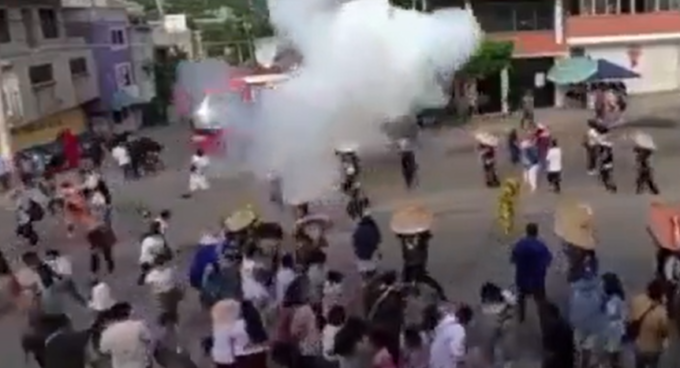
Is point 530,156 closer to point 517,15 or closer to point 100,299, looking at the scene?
point 100,299

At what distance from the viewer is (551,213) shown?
766 inches

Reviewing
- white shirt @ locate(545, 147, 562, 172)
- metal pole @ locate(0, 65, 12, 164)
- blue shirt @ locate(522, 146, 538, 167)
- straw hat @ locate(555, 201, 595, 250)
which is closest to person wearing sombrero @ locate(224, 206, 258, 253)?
straw hat @ locate(555, 201, 595, 250)

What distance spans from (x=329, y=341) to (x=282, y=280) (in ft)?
6.23

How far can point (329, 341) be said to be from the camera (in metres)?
9.62

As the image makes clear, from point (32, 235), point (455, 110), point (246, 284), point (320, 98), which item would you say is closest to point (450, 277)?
point (246, 284)

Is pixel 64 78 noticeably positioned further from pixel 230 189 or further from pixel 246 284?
pixel 246 284

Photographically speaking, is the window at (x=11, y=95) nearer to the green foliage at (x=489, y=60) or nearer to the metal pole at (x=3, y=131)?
the metal pole at (x=3, y=131)

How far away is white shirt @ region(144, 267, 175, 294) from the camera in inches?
482

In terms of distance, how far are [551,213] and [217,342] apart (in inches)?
428

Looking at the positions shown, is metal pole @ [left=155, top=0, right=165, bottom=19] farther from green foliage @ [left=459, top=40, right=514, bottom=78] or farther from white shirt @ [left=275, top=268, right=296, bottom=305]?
white shirt @ [left=275, top=268, right=296, bottom=305]

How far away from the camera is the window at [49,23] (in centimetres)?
4322

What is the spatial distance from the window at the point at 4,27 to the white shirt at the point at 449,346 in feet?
103

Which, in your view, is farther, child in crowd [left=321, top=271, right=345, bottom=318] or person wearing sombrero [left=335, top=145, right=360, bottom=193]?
person wearing sombrero [left=335, top=145, right=360, bottom=193]

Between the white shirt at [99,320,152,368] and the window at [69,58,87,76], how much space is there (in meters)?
37.9
